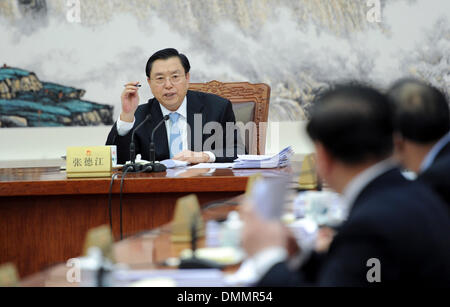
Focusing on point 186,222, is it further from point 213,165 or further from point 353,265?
point 213,165

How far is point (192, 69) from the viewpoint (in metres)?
5.32

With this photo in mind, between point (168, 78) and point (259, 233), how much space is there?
3.15 meters

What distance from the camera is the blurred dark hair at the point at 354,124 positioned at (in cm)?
110

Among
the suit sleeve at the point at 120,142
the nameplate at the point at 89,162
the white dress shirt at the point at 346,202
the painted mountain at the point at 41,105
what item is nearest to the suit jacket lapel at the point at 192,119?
the suit sleeve at the point at 120,142

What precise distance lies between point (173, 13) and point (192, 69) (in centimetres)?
52

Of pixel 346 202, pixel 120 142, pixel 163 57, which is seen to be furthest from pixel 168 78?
pixel 346 202

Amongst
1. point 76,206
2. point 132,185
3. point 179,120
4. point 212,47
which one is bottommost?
point 76,206

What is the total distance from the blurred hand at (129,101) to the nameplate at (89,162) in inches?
24.8

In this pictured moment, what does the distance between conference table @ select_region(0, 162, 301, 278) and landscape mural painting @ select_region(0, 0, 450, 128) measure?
235cm

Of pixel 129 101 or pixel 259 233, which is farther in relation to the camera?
pixel 129 101

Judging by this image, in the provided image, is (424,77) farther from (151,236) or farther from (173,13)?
(151,236)

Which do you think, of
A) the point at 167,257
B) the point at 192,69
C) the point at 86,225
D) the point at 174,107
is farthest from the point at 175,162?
the point at 167,257

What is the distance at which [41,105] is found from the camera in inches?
211

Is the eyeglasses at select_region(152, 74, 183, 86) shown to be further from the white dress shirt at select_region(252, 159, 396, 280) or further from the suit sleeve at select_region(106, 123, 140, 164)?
the white dress shirt at select_region(252, 159, 396, 280)
